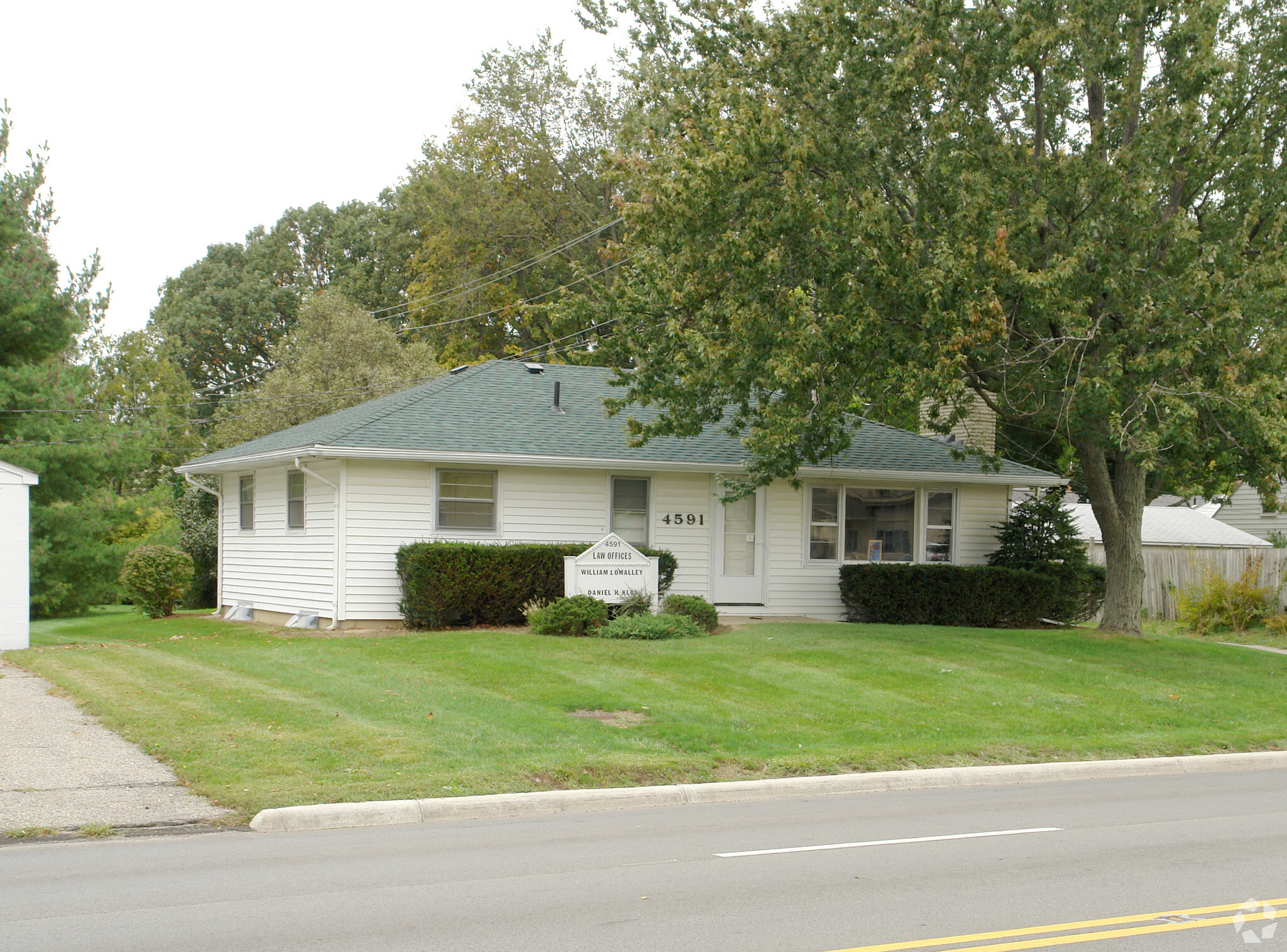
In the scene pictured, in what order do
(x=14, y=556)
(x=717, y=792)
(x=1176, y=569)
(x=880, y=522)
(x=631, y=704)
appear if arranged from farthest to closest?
(x=1176, y=569) < (x=880, y=522) < (x=14, y=556) < (x=631, y=704) < (x=717, y=792)

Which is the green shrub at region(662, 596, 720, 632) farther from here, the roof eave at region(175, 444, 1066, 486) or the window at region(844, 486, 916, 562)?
the window at region(844, 486, 916, 562)

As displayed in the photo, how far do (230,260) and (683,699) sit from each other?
170 ft

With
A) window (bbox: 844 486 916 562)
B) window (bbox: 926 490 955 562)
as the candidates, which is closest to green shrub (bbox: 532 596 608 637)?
window (bbox: 844 486 916 562)

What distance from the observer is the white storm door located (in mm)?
22734

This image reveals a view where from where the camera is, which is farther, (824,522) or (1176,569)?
(1176,569)

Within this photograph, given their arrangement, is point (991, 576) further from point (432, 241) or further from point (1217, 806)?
point (432, 241)

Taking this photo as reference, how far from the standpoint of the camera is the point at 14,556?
1814 cm

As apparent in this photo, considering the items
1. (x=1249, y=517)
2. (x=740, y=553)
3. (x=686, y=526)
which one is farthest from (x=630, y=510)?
(x=1249, y=517)

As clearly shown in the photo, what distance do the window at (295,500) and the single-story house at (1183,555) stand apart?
47.7 feet

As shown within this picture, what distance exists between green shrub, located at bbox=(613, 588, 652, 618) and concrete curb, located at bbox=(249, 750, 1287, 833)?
9075 millimetres

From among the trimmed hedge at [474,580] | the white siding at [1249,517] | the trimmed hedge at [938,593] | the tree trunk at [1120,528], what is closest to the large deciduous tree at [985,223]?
the tree trunk at [1120,528]

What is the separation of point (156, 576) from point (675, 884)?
66.0ft

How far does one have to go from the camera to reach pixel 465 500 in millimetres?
21188

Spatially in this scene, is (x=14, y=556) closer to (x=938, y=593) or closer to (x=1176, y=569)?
(x=938, y=593)
